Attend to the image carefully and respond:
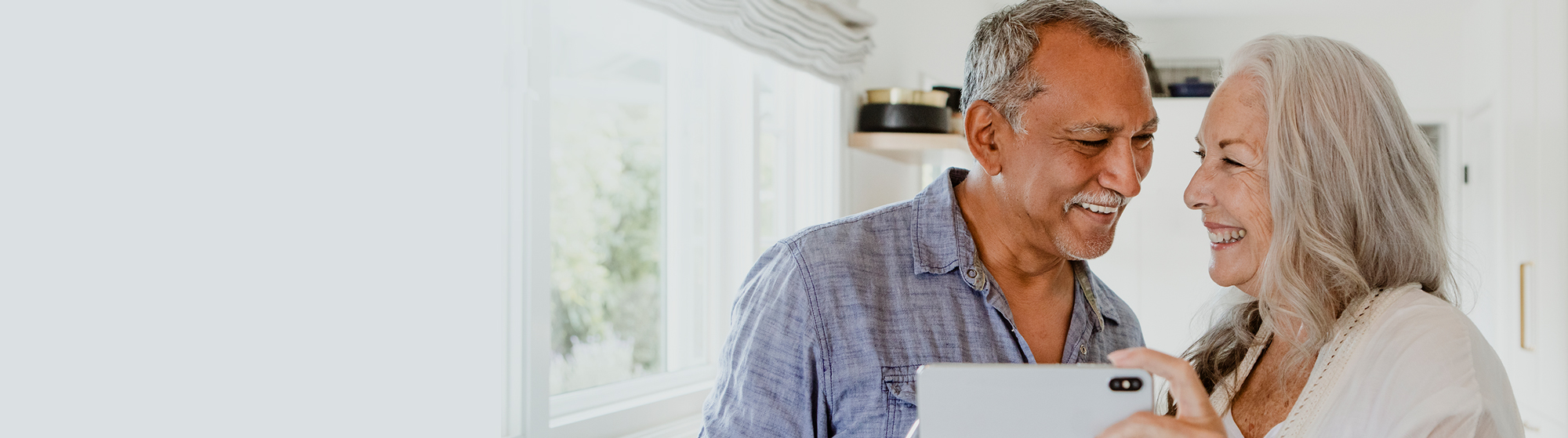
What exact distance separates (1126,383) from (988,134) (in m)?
0.50

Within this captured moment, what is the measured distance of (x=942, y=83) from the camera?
3436 mm

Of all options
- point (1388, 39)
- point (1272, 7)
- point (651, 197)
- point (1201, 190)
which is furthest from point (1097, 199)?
point (1388, 39)

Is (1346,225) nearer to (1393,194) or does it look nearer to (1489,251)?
(1393,194)

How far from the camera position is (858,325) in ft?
3.52

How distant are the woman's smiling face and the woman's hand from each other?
323 millimetres

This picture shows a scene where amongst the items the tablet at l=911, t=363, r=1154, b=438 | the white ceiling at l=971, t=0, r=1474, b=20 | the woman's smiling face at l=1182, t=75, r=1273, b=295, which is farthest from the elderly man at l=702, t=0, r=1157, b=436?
the white ceiling at l=971, t=0, r=1474, b=20

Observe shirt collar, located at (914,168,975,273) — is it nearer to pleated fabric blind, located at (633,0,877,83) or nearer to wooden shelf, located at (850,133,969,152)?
pleated fabric blind, located at (633,0,877,83)

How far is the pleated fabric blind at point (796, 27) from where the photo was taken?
1698 millimetres

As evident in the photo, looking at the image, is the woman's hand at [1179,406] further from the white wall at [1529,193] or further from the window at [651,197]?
the white wall at [1529,193]

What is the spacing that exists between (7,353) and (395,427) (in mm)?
421

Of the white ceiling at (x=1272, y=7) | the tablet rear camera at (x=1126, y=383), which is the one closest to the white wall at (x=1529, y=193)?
the white ceiling at (x=1272, y=7)

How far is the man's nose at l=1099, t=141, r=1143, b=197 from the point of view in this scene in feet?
3.72

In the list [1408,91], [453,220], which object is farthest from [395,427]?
[1408,91]

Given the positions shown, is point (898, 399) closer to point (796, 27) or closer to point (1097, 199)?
point (1097, 199)
